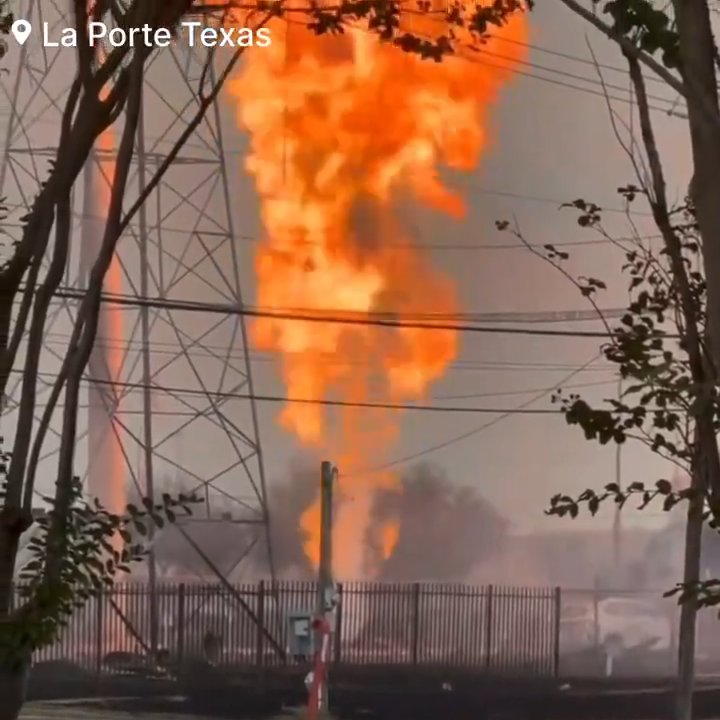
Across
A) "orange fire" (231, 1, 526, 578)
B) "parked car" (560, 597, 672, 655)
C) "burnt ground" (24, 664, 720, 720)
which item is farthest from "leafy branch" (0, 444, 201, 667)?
"parked car" (560, 597, 672, 655)

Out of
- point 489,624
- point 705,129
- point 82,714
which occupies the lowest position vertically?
point 82,714

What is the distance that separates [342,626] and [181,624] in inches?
85.1

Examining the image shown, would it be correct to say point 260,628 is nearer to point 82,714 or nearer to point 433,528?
point 433,528

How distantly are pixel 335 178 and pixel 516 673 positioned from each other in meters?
7.32

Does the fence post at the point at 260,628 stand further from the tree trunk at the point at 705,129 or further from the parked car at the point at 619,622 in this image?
the tree trunk at the point at 705,129

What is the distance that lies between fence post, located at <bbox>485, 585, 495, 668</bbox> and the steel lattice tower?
311 centimetres

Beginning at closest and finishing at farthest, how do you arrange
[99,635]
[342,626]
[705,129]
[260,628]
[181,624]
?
[705,129] → [99,635] → [181,624] → [260,628] → [342,626]

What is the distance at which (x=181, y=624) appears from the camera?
57.6ft

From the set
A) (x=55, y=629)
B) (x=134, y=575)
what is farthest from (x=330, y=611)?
(x=55, y=629)

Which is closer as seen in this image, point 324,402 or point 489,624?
point 324,402

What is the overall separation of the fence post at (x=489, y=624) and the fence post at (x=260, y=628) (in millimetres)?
3080

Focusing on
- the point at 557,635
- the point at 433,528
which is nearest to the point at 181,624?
the point at 433,528

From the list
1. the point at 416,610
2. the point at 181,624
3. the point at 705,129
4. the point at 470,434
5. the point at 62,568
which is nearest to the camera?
the point at 705,129

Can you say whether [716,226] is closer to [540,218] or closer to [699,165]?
[699,165]
